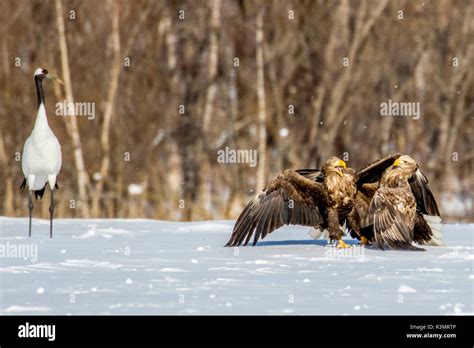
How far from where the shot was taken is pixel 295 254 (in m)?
8.26

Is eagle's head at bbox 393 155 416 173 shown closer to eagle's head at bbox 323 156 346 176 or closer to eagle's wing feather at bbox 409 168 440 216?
eagle's wing feather at bbox 409 168 440 216

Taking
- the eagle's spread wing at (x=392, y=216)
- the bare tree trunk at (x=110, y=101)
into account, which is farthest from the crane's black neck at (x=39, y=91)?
the bare tree trunk at (x=110, y=101)

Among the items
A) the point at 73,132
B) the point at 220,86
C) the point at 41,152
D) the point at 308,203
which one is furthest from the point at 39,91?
the point at 220,86

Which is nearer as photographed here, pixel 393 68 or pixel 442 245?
pixel 442 245

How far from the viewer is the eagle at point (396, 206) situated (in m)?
8.24

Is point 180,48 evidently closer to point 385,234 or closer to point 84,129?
point 84,129

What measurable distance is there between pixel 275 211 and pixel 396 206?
3.86ft

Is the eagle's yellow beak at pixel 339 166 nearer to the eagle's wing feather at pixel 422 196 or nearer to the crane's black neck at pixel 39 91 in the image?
the eagle's wing feather at pixel 422 196

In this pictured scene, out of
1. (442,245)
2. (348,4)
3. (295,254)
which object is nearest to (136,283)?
(295,254)

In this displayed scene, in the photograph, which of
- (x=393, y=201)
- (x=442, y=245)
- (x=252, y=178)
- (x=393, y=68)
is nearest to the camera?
(x=393, y=201)

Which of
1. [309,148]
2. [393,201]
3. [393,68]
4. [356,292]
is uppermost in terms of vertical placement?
[393,68]

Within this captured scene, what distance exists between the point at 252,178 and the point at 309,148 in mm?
1165

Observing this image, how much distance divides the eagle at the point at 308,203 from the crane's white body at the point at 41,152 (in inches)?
89.8

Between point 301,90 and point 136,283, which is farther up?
point 301,90
